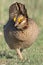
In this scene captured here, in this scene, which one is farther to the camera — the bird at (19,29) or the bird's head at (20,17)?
the bird at (19,29)

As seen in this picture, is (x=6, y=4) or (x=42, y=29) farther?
(x=6, y=4)

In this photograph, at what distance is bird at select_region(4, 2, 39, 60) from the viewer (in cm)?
880

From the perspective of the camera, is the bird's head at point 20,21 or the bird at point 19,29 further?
the bird at point 19,29

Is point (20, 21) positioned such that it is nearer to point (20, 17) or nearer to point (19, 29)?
point (20, 17)

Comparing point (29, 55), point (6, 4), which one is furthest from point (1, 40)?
point (6, 4)

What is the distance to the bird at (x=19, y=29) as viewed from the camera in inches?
347

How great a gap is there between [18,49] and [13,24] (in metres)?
0.76

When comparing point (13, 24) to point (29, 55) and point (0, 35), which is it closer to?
point (29, 55)

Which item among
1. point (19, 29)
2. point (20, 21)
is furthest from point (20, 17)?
point (19, 29)

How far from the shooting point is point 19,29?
9.00m

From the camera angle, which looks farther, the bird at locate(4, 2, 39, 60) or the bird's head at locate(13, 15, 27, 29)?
the bird at locate(4, 2, 39, 60)

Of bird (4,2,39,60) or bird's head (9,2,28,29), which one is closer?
bird's head (9,2,28,29)

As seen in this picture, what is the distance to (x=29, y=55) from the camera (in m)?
10.2

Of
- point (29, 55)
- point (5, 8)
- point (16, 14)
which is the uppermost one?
point (16, 14)
